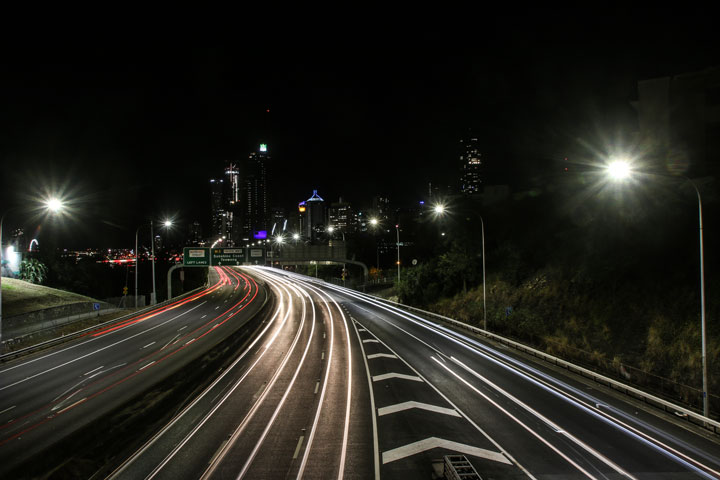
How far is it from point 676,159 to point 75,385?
4411 cm

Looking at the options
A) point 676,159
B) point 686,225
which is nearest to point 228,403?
point 686,225

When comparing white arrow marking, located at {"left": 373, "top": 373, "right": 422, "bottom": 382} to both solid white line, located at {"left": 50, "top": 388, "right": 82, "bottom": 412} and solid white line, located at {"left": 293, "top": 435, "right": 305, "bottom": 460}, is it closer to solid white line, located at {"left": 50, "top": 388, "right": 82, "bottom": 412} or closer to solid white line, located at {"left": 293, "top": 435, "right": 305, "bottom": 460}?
solid white line, located at {"left": 293, "top": 435, "right": 305, "bottom": 460}

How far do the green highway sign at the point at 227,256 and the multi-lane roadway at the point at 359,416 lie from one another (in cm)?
2321

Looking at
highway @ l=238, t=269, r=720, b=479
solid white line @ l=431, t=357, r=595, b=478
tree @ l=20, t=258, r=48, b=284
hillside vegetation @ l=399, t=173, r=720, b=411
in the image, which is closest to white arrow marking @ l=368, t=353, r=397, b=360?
highway @ l=238, t=269, r=720, b=479

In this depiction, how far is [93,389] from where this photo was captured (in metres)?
17.5

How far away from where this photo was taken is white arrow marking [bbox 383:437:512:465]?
10863 millimetres

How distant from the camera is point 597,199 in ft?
113

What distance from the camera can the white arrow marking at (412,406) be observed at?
14195 mm

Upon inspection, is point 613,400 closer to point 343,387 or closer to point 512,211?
point 343,387

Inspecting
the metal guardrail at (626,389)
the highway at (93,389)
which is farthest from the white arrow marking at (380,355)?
the highway at (93,389)

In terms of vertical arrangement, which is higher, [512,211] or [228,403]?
[512,211]

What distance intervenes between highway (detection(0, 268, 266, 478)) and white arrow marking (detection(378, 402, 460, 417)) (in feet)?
27.1

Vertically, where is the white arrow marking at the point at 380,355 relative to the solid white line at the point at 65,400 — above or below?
below

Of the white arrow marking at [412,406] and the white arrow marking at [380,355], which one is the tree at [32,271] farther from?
the white arrow marking at [412,406]
